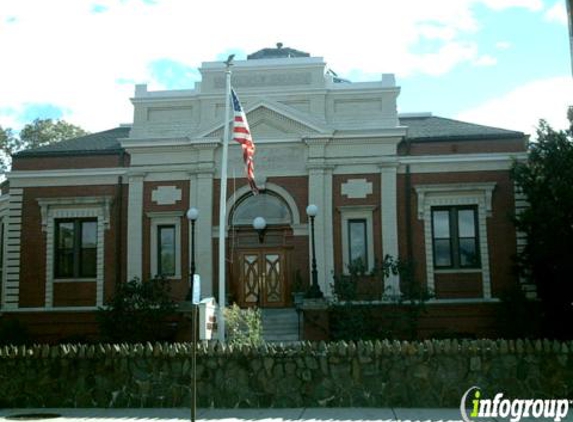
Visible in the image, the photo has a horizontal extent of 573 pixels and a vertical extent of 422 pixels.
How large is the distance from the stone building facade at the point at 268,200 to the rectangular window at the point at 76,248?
54 mm

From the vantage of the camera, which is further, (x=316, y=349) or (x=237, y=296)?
(x=237, y=296)

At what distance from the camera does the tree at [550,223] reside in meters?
22.3

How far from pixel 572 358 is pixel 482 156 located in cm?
1320

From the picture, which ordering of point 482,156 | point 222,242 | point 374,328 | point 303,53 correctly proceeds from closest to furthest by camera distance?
point 222,242
point 374,328
point 482,156
point 303,53

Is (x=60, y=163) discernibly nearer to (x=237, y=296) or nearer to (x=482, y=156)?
(x=237, y=296)

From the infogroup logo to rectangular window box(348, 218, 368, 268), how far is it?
40.2 feet

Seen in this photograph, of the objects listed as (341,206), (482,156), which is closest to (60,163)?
(341,206)

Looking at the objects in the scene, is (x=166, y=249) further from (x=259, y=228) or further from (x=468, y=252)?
(x=468, y=252)

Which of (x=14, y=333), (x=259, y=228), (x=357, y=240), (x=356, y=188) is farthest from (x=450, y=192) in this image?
(x=14, y=333)

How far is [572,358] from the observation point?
14492mm

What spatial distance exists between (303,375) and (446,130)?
1592cm

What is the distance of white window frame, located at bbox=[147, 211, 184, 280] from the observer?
89.1 feet

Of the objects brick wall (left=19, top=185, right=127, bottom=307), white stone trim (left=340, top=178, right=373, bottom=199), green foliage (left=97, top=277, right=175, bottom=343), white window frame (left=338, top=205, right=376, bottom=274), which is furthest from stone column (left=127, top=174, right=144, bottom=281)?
white stone trim (left=340, top=178, right=373, bottom=199)

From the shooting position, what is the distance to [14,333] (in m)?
25.4
